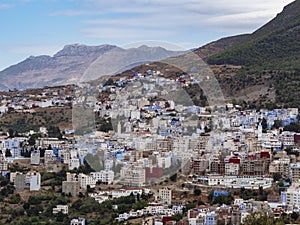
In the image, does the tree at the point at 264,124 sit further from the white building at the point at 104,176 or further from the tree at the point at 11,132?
the tree at the point at 11,132

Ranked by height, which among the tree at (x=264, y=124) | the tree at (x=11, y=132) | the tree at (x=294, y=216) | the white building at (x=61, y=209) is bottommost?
the white building at (x=61, y=209)

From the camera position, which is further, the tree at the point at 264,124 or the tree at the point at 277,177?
the tree at the point at 264,124

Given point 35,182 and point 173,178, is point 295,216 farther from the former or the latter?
point 35,182

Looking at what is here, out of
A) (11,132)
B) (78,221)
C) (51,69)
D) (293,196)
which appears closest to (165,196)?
(78,221)

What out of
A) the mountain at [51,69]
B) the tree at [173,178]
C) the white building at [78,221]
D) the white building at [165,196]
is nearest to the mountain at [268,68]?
the tree at [173,178]

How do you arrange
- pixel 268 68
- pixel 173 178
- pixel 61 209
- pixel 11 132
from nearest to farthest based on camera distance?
pixel 61 209
pixel 173 178
pixel 11 132
pixel 268 68

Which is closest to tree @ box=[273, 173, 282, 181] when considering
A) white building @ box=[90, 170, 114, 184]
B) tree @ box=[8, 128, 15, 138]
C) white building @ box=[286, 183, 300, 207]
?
white building @ box=[286, 183, 300, 207]

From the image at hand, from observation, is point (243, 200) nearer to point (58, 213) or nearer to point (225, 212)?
point (225, 212)

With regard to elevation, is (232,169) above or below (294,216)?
above

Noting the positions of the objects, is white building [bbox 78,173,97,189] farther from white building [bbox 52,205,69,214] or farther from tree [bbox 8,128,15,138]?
tree [bbox 8,128,15,138]
